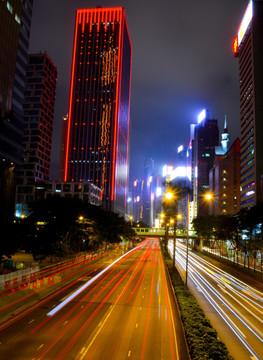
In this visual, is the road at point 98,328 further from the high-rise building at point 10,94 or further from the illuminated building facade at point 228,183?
the illuminated building facade at point 228,183

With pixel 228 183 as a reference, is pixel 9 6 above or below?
above

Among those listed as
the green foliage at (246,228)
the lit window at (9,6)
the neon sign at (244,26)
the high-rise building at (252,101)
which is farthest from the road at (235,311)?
the neon sign at (244,26)

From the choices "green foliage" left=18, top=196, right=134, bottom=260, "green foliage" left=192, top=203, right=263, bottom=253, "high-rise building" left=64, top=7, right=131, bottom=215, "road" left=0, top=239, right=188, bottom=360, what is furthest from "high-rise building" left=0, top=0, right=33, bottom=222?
"high-rise building" left=64, top=7, right=131, bottom=215

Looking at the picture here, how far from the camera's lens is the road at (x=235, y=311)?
18.4m

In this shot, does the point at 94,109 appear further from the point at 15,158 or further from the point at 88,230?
the point at 88,230

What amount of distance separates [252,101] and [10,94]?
91990 mm

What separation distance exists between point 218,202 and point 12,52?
143m

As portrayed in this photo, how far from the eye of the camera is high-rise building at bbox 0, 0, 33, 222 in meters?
76.2

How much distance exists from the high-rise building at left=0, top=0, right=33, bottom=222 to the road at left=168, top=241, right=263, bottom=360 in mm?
53637

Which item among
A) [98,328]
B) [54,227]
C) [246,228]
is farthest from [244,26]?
[98,328]

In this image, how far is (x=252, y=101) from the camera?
122688mm

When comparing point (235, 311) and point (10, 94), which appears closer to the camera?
point (235, 311)

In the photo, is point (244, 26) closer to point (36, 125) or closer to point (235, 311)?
point (36, 125)

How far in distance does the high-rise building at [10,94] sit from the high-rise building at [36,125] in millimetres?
48050
